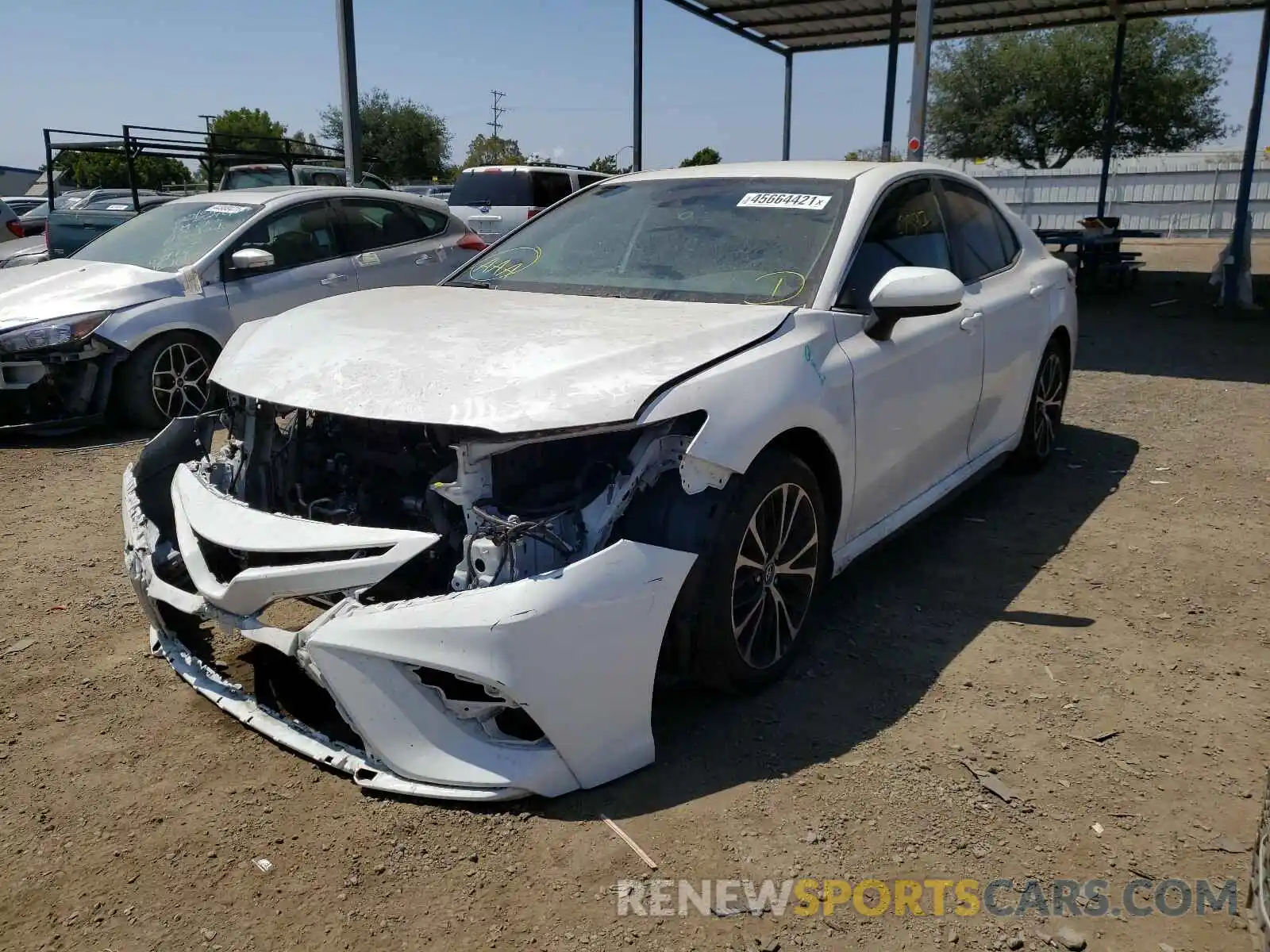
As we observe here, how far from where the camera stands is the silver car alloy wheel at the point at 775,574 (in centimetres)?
296

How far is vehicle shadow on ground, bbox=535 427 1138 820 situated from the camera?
9.14 ft

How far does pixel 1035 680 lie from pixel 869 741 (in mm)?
760

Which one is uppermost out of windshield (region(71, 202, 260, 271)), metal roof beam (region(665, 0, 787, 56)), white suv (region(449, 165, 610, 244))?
metal roof beam (region(665, 0, 787, 56))

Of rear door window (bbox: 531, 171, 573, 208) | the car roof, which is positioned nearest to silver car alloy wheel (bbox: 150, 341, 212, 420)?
the car roof

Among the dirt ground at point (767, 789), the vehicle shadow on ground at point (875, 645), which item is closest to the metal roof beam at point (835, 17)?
the vehicle shadow on ground at point (875, 645)

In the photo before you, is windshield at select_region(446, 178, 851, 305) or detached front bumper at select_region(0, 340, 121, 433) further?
detached front bumper at select_region(0, 340, 121, 433)

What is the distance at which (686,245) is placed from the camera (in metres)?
3.80

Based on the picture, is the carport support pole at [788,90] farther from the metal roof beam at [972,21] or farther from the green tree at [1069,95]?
the green tree at [1069,95]

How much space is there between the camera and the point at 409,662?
243 cm

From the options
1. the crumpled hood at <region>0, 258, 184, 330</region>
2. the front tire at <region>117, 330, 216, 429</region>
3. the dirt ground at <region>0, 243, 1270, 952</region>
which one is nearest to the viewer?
the dirt ground at <region>0, 243, 1270, 952</region>

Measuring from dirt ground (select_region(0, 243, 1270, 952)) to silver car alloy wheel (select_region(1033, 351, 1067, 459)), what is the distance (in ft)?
3.65

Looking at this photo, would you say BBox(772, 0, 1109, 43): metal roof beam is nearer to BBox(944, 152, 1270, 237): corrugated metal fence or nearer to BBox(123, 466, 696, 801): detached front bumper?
BBox(944, 152, 1270, 237): corrugated metal fence

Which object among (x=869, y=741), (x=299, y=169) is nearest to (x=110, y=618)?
(x=869, y=741)

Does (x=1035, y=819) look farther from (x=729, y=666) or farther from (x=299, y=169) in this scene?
(x=299, y=169)
